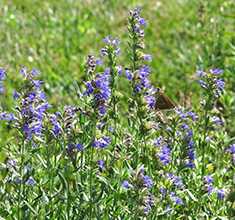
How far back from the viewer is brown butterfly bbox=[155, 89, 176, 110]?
12.2 ft

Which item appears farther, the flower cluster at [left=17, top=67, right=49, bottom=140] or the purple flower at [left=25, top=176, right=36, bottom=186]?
the purple flower at [left=25, top=176, right=36, bottom=186]

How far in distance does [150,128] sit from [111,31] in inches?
162

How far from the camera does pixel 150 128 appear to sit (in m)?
3.38

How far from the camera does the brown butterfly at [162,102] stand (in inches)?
146

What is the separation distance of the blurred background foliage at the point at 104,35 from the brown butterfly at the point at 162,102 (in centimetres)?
168

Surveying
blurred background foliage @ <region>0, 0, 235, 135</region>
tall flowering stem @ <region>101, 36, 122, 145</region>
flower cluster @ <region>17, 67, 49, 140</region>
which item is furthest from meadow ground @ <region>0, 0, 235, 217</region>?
flower cluster @ <region>17, 67, 49, 140</region>

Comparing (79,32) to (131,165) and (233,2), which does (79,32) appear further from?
(131,165)

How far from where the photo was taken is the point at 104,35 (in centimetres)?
724

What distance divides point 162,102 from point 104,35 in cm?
360

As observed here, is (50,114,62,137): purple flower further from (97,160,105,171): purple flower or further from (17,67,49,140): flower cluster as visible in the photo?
(97,160,105,171): purple flower

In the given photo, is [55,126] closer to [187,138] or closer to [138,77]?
[138,77]

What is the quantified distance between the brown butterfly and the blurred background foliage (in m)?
1.68

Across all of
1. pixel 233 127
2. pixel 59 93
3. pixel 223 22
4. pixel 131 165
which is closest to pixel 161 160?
pixel 131 165

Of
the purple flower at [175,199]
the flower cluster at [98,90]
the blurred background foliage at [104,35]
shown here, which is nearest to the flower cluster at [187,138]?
the purple flower at [175,199]
